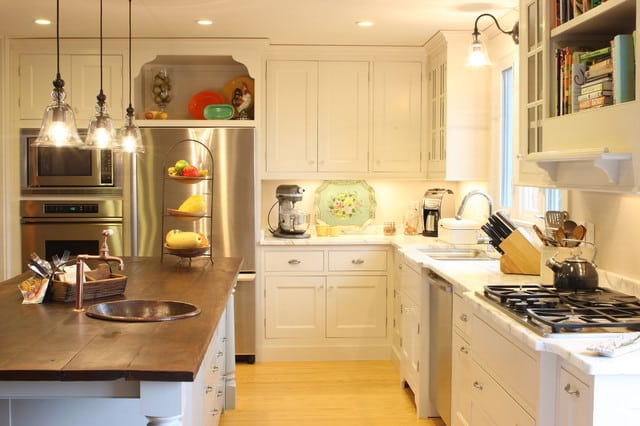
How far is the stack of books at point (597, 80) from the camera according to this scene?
2.39 metres

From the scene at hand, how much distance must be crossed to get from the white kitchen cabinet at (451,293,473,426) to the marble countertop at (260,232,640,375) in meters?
0.10

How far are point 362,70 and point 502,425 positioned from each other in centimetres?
345

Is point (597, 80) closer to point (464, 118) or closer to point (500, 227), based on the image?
point (500, 227)

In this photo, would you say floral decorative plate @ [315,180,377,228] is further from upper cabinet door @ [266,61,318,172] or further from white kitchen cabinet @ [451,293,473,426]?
white kitchen cabinet @ [451,293,473,426]

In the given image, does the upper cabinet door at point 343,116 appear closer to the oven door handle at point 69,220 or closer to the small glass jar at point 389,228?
the small glass jar at point 389,228

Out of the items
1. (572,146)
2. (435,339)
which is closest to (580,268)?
(572,146)

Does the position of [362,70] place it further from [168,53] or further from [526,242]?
[526,242]

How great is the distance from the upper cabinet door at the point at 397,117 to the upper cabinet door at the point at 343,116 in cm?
9

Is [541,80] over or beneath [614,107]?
over

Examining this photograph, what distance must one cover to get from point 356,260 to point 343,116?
1.10 m

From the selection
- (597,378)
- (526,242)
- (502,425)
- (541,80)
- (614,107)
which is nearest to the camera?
(597,378)

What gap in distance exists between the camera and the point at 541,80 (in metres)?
2.95

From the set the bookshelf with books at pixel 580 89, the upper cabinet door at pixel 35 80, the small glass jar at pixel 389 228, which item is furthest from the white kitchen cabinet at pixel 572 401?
the upper cabinet door at pixel 35 80

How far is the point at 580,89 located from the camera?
2625 millimetres
